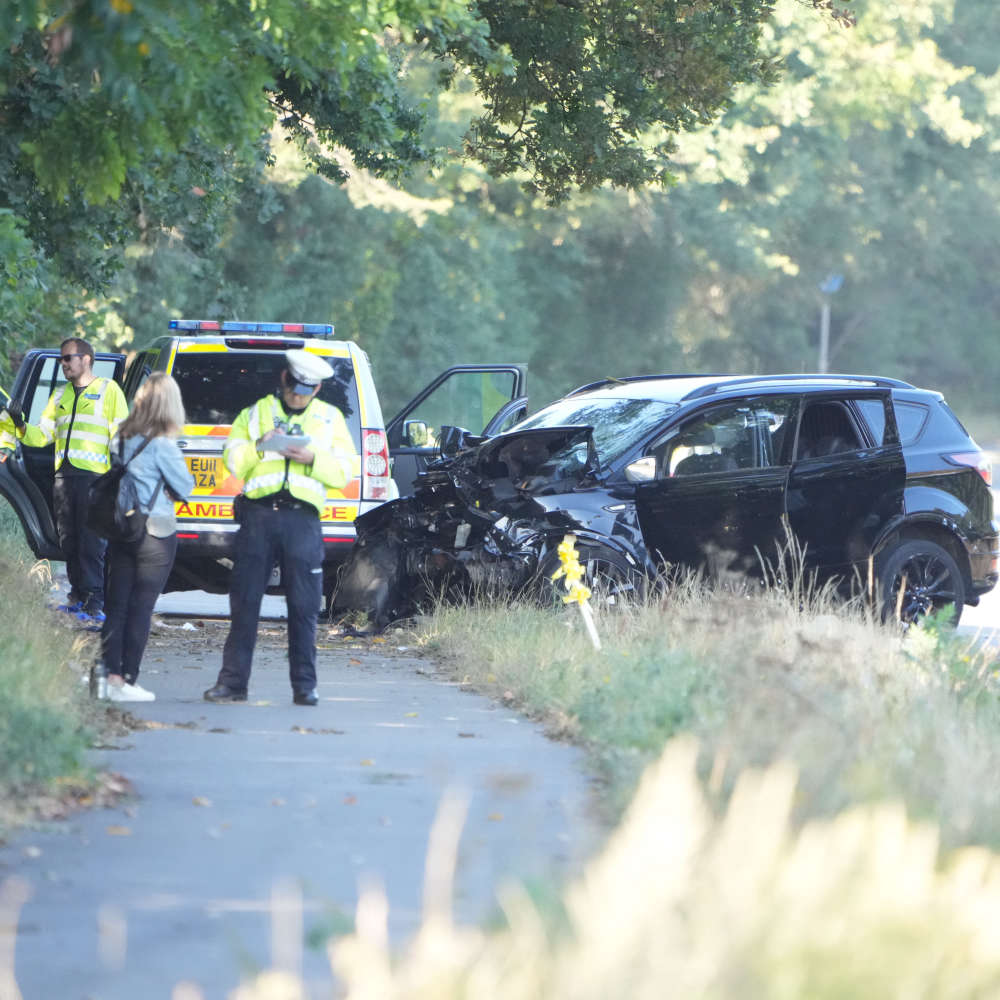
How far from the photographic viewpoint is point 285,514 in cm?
851

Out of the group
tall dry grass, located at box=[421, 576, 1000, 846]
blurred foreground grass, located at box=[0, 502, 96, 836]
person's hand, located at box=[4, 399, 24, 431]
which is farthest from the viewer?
person's hand, located at box=[4, 399, 24, 431]

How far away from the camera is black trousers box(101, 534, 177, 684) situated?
856 centimetres

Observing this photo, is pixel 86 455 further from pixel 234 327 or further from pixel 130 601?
pixel 130 601

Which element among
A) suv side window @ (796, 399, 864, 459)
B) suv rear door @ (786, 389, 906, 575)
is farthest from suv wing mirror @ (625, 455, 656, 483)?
suv side window @ (796, 399, 864, 459)

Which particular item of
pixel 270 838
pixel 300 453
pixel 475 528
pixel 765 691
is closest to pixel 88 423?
pixel 475 528

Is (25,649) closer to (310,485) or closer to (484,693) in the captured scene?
(310,485)

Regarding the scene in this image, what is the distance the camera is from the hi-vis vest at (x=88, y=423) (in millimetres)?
11367

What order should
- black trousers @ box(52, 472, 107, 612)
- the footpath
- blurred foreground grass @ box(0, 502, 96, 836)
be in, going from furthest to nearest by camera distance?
black trousers @ box(52, 472, 107, 612)
blurred foreground grass @ box(0, 502, 96, 836)
the footpath

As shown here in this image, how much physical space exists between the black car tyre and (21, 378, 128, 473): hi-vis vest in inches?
201

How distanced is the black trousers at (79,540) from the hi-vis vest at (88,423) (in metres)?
0.12

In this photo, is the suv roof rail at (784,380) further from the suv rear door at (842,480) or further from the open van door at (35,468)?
the open van door at (35,468)

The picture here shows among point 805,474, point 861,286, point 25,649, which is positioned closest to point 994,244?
point 861,286

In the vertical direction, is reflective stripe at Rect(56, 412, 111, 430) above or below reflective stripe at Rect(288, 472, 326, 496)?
above

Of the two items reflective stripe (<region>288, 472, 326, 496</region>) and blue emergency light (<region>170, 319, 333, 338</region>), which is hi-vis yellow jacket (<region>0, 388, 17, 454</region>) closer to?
blue emergency light (<region>170, 319, 333, 338</region>)
